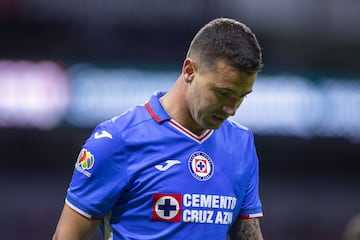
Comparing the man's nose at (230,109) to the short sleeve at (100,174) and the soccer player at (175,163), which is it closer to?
the soccer player at (175,163)

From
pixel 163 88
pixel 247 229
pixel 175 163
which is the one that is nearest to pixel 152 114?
pixel 175 163

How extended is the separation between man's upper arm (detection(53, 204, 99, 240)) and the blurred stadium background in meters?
8.70

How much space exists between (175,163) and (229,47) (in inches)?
19.5

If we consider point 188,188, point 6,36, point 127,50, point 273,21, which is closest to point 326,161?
point 273,21

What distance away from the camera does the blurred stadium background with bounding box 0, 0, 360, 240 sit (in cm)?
1272

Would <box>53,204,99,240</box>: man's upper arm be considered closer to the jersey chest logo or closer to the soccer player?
the soccer player

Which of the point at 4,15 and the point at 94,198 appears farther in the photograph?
the point at 4,15

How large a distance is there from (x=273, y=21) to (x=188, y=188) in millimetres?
9514

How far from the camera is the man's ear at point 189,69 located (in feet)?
13.0

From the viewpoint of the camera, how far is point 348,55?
1355 centimetres

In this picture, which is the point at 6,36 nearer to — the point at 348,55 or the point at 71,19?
the point at 71,19

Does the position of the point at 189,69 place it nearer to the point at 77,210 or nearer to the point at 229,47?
the point at 229,47

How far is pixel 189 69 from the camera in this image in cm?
398

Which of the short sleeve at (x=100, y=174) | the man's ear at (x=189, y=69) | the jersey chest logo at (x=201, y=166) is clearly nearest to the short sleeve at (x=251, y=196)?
the jersey chest logo at (x=201, y=166)
